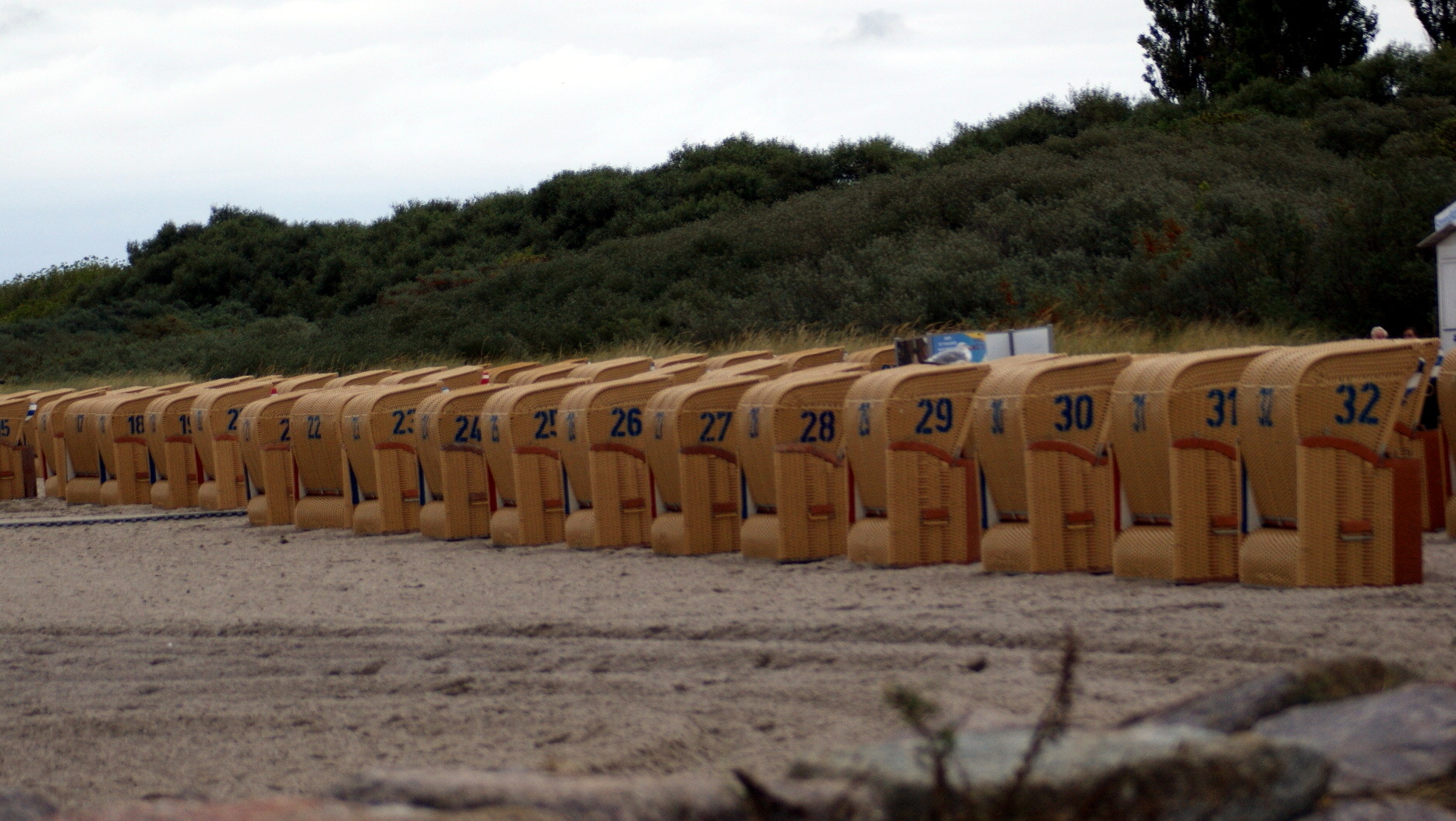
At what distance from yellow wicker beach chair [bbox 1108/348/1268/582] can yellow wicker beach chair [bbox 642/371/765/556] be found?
165 inches

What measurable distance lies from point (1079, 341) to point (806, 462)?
13.6 m

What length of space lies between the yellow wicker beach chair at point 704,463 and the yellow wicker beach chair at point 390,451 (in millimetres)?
4536

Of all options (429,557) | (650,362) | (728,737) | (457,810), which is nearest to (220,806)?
(457,810)

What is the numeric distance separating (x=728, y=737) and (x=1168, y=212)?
3108 centimetres

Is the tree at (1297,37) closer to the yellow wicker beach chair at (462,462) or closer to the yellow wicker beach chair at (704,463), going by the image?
the yellow wicker beach chair at (462,462)

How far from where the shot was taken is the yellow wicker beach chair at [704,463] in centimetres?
1327

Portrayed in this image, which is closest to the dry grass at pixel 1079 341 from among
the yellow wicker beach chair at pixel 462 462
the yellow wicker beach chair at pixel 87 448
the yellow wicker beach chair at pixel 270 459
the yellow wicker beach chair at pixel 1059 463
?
the yellow wicker beach chair at pixel 462 462

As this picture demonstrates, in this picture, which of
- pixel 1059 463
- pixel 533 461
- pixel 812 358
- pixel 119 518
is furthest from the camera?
pixel 119 518

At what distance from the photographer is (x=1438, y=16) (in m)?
53.6

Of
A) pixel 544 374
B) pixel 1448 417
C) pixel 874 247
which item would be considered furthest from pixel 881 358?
pixel 874 247

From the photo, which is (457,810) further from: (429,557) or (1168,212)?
(1168,212)

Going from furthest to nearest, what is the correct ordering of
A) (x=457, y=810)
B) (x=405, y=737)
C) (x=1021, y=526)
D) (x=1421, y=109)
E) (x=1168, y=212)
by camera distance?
(x=1421, y=109)
(x=1168, y=212)
(x=1021, y=526)
(x=405, y=737)
(x=457, y=810)

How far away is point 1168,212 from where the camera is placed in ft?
116

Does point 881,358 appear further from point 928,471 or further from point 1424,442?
point 1424,442
